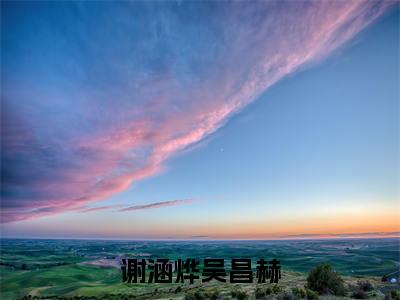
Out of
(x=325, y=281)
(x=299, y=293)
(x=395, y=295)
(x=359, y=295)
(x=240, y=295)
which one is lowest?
(x=240, y=295)

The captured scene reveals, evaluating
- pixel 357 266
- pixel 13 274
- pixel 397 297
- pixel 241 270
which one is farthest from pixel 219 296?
pixel 13 274

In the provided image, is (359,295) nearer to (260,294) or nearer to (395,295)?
(395,295)

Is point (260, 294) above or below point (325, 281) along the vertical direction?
below

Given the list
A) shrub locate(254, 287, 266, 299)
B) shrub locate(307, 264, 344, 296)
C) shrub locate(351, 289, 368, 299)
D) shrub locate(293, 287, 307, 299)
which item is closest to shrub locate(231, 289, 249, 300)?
shrub locate(254, 287, 266, 299)

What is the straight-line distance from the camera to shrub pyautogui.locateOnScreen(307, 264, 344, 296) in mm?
24703

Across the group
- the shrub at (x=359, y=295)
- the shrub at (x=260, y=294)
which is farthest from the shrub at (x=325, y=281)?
the shrub at (x=260, y=294)

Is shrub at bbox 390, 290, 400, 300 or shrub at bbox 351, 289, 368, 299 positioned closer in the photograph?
shrub at bbox 390, 290, 400, 300

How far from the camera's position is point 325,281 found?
82.8 ft

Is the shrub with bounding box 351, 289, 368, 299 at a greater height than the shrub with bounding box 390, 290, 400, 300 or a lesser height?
lesser

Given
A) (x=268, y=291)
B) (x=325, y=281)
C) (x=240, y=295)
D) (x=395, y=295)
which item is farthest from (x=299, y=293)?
(x=395, y=295)

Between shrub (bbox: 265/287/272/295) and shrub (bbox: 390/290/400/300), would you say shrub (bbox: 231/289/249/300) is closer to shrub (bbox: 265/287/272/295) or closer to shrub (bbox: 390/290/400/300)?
shrub (bbox: 265/287/272/295)

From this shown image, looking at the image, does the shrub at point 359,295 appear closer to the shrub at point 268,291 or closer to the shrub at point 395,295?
the shrub at point 395,295

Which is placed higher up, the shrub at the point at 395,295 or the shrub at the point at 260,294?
the shrub at the point at 395,295

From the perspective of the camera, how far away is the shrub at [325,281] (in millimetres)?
24703
